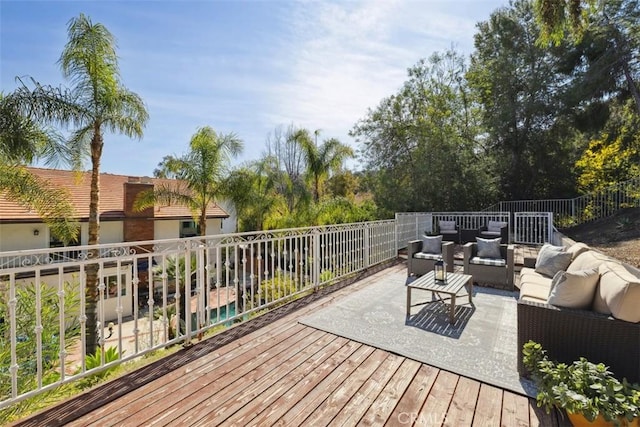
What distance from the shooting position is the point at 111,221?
531 inches

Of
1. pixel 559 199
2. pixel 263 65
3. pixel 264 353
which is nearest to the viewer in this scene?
pixel 264 353

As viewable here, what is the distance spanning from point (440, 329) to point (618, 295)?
1675mm

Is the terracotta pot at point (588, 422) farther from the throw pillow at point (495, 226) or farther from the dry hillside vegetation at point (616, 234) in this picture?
the throw pillow at point (495, 226)

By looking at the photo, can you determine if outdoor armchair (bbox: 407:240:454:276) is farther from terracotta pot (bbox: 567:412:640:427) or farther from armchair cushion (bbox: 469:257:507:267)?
terracotta pot (bbox: 567:412:640:427)

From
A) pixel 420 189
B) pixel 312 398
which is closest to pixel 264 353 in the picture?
pixel 312 398

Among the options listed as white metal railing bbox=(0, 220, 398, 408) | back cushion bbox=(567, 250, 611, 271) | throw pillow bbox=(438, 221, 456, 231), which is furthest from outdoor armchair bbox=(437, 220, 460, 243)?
back cushion bbox=(567, 250, 611, 271)

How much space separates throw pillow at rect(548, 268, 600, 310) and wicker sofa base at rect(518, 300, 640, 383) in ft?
0.28

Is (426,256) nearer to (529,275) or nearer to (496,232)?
(529,275)

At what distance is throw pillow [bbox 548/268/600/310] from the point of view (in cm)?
238

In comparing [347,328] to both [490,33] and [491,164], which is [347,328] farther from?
[490,33]

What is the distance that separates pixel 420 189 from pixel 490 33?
8.07 meters

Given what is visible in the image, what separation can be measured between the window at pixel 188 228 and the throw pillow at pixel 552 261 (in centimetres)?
1519

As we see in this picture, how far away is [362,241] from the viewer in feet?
20.6

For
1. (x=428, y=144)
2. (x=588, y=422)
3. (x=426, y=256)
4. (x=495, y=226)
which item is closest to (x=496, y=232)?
(x=495, y=226)
